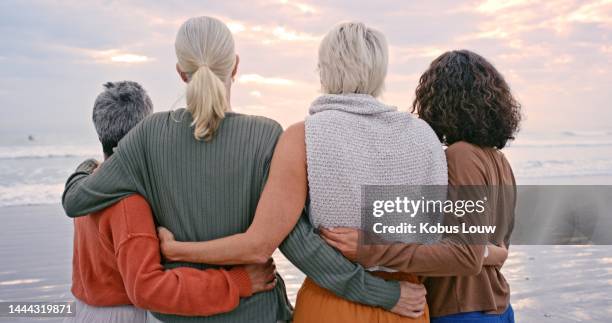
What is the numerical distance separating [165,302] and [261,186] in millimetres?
446

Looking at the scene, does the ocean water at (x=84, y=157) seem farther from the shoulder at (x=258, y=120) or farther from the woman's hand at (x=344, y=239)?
the woman's hand at (x=344, y=239)

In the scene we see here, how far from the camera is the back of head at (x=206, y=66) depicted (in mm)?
1793

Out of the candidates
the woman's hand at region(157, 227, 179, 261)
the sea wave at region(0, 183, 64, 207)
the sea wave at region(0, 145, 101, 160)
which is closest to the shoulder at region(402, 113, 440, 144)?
the woman's hand at region(157, 227, 179, 261)

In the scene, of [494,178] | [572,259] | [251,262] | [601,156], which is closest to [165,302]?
[251,262]

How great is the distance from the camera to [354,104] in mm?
1833

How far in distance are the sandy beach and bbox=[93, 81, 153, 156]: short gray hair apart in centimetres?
233

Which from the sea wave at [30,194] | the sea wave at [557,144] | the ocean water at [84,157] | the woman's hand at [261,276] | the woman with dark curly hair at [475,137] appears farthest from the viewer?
the sea wave at [557,144]

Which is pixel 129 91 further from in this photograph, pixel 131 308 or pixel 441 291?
pixel 441 291

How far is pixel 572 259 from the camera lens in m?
5.61

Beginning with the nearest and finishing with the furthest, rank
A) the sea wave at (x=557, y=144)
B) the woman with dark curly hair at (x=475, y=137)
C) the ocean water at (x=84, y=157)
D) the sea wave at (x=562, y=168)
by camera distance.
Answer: the woman with dark curly hair at (x=475, y=137) → the ocean water at (x=84, y=157) → the sea wave at (x=562, y=168) → the sea wave at (x=557, y=144)

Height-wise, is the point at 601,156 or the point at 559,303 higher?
the point at 559,303

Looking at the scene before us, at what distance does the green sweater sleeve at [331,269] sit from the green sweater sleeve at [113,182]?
0.51m

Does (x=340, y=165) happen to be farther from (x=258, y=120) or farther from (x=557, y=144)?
(x=557, y=144)

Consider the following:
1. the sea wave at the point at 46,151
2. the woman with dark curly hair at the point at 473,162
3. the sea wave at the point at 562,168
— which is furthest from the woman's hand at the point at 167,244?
the sea wave at the point at 46,151
